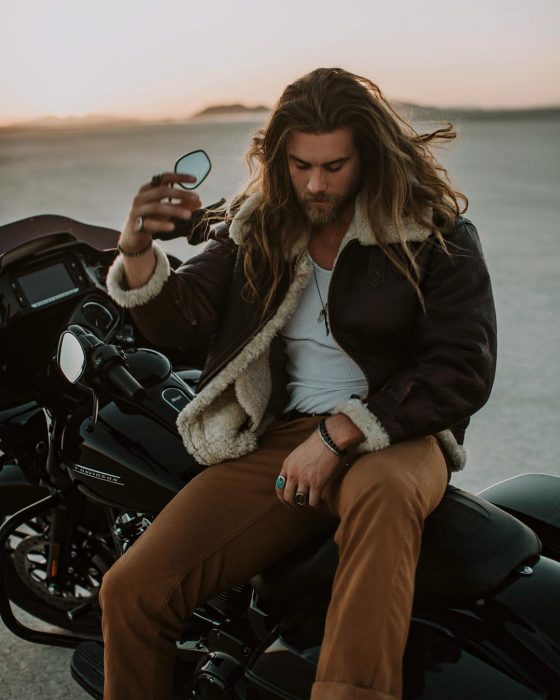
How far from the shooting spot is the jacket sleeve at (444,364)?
1.78 m

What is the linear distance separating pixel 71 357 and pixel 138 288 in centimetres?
21

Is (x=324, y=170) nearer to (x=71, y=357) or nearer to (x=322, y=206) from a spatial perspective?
(x=322, y=206)

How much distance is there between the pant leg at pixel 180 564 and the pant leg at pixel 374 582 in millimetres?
224

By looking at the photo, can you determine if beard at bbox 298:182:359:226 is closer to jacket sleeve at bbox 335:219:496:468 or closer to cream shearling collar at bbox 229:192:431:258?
cream shearling collar at bbox 229:192:431:258

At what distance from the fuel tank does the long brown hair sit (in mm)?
325

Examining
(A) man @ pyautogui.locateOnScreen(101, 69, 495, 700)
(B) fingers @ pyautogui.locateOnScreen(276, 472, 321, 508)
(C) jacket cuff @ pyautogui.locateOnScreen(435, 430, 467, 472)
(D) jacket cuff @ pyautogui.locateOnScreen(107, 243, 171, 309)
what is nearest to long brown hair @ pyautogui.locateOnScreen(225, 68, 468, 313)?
(A) man @ pyautogui.locateOnScreen(101, 69, 495, 700)

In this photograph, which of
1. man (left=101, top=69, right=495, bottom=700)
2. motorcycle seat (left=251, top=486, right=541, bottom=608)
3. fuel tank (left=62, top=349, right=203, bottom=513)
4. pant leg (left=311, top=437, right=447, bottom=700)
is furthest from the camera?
fuel tank (left=62, top=349, right=203, bottom=513)

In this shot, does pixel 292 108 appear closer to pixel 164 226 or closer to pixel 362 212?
pixel 362 212

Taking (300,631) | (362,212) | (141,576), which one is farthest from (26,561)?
(362,212)

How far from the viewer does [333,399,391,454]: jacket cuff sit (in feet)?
5.74

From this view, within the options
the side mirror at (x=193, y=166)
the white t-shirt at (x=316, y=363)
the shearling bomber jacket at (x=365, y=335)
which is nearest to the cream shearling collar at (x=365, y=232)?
the shearling bomber jacket at (x=365, y=335)

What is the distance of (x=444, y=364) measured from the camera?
1.83m

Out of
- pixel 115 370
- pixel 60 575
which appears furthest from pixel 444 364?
pixel 60 575

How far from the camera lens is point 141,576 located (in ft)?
5.76
